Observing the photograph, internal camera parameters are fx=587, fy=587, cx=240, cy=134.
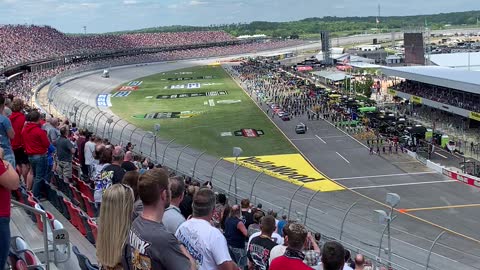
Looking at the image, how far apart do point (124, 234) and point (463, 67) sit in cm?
7846

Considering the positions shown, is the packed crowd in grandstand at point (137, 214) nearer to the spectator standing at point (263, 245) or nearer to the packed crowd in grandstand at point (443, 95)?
the spectator standing at point (263, 245)

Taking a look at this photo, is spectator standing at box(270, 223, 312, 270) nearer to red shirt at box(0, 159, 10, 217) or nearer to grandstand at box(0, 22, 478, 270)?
grandstand at box(0, 22, 478, 270)

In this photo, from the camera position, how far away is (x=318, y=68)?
107625 mm

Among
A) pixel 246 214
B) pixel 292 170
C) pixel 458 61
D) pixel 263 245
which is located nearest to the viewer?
pixel 263 245

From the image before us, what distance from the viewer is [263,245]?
6.30 metres

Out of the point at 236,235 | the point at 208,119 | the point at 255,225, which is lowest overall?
the point at 208,119

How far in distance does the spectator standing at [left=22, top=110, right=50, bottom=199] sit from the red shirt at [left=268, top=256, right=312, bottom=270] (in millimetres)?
6762

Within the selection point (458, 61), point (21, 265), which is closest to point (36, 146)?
point (21, 265)

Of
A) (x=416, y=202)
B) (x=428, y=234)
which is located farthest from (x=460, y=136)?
(x=428, y=234)

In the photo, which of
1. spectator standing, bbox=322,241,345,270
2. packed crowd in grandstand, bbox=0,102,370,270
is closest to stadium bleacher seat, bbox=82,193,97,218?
packed crowd in grandstand, bbox=0,102,370,270

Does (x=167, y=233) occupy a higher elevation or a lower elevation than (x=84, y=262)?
higher

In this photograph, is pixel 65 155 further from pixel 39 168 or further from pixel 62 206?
pixel 62 206

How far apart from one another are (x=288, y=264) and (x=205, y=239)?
2.17 ft

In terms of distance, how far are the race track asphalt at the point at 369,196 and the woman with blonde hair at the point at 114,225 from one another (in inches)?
419
